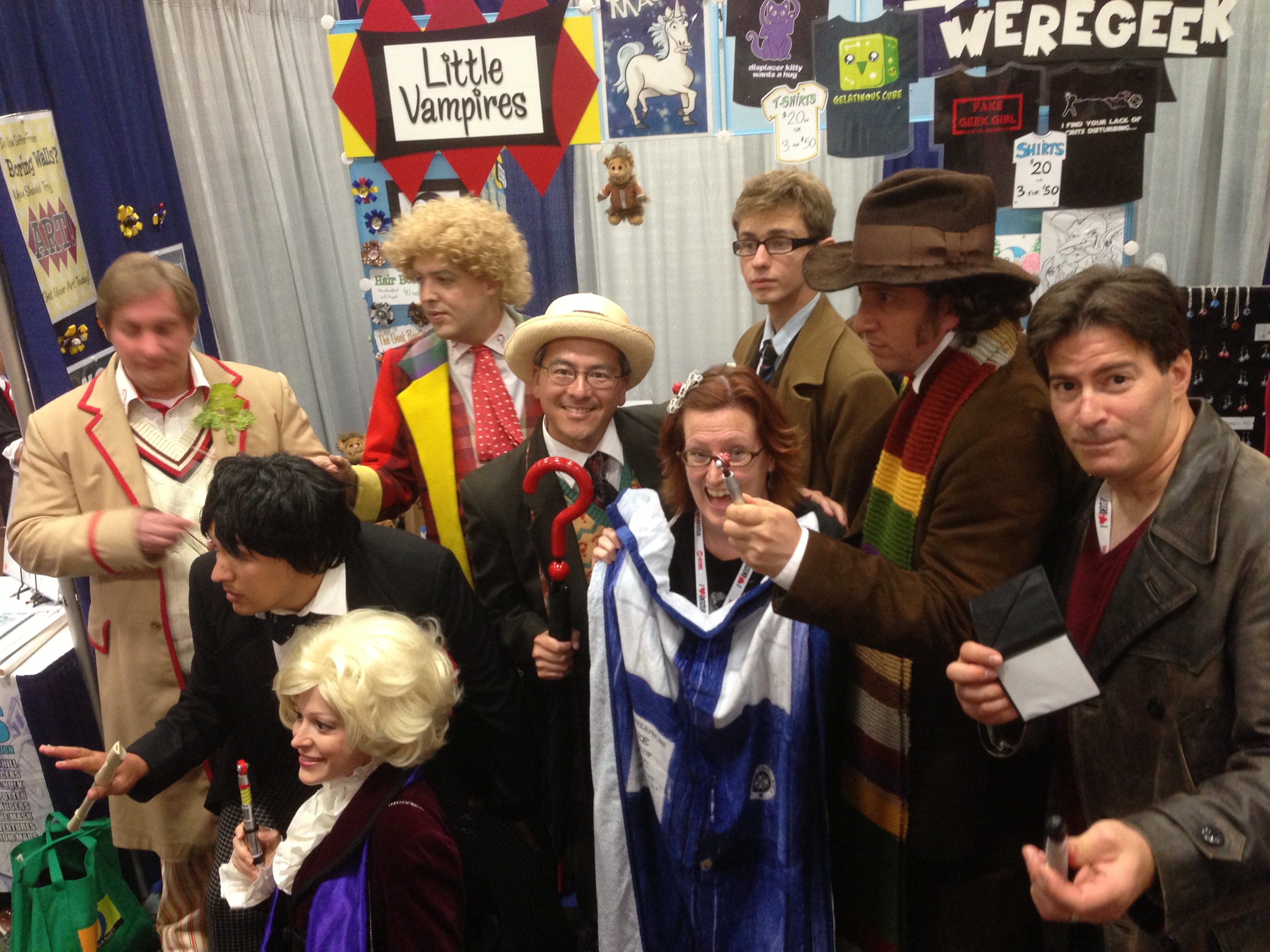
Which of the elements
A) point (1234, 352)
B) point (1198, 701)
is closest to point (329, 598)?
point (1198, 701)

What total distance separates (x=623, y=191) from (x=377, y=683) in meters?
2.45

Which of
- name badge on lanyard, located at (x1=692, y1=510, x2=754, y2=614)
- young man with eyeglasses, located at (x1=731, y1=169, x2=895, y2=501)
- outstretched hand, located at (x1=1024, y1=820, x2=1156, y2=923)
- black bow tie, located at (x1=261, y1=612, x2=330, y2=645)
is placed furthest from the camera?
A: young man with eyeglasses, located at (x1=731, y1=169, x2=895, y2=501)

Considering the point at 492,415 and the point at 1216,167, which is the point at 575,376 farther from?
the point at 1216,167

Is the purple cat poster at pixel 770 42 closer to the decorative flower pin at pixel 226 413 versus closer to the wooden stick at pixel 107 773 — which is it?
the decorative flower pin at pixel 226 413

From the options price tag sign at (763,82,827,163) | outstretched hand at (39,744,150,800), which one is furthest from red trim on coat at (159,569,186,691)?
A: price tag sign at (763,82,827,163)

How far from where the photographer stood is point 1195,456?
1536 mm

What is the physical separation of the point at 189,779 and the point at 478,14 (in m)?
2.75

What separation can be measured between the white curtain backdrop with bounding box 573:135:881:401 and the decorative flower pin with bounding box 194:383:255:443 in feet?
5.47

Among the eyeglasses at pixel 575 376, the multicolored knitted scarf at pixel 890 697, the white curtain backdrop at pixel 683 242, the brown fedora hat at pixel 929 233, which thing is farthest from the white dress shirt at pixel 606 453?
the white curtain backdrop at pixel 683 242

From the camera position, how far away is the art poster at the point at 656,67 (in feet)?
11.2

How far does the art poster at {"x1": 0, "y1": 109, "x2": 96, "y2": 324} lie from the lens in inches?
108

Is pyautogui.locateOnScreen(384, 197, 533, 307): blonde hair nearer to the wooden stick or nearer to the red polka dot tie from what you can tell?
the red polka dot tie

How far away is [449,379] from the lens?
9.83 ft

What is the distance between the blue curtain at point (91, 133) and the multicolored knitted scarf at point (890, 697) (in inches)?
97.0
